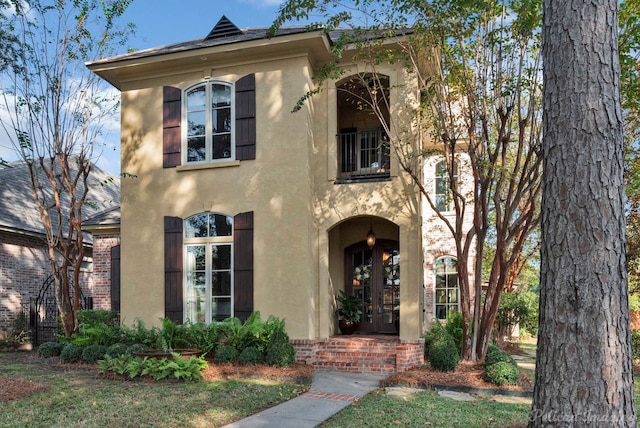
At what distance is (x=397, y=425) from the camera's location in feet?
20.1

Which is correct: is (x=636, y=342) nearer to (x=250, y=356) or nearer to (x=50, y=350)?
(x=250, y=356)

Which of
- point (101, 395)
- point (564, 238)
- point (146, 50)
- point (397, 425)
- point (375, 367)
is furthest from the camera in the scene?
point (146, 50)

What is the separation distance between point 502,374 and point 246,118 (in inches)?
270

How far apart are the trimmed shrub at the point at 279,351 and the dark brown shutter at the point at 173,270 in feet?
8.27

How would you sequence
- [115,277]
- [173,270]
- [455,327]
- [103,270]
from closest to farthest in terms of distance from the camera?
[173,270], [455,327], [115,277], [103,270]

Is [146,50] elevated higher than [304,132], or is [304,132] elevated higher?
[146,50]

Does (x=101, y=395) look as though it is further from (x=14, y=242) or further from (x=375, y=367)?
(x=14, y=242)

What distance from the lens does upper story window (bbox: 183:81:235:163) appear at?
11.3 m

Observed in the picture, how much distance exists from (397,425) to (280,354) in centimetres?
368

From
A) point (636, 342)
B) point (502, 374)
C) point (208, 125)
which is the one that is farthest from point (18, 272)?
point (636, 342)

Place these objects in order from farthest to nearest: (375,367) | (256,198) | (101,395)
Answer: (256,198) < (375,367) < (101,395)

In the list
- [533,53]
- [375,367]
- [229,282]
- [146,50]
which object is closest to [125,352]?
[229,282]

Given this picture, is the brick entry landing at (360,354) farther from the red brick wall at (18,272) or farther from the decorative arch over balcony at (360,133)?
the red brick wall at (18,272)

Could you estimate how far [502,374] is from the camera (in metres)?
8.45
